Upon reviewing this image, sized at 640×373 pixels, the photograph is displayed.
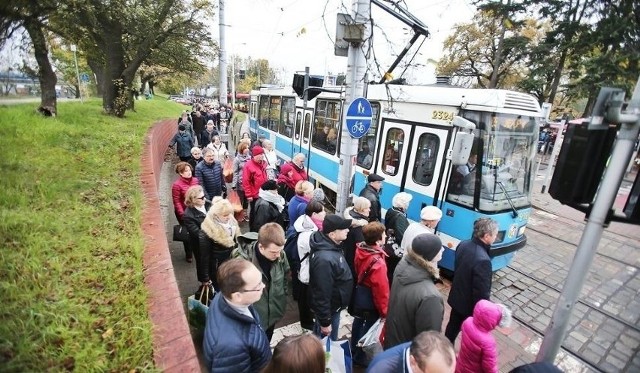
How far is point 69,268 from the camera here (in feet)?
9.13

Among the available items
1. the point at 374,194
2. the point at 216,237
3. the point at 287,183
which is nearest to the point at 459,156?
the point at 374,194

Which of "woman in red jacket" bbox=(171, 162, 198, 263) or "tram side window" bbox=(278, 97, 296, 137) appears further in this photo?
"tram side window" bbox=(278, 97, 296, 137)

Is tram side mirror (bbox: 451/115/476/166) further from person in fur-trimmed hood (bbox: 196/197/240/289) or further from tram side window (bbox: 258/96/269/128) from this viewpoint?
tram side window (bbox: 258/96/269/128)

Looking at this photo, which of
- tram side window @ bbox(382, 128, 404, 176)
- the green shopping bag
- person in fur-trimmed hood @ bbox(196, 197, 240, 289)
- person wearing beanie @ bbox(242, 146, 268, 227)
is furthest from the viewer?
tram side window @ bbox(382, 128, 404, 176)

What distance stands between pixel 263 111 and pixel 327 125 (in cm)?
619

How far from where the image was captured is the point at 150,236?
3.69 m

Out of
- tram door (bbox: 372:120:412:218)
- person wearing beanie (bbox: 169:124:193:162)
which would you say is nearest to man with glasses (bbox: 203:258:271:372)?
tram door (bbox: 372:120:412:218)

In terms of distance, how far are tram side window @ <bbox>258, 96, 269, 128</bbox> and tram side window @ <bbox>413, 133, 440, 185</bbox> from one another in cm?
899

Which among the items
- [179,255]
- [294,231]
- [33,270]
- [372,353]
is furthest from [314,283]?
[179,255]

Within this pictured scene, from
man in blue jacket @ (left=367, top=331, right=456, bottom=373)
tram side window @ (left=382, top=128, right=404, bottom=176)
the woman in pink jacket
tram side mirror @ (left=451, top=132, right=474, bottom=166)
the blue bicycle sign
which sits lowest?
the woman in pink jacket

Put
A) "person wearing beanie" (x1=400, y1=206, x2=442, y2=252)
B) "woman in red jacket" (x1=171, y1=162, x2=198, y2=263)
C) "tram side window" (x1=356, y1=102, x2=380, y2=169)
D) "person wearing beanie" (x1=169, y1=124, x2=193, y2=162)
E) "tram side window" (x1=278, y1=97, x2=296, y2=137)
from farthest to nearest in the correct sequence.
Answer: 1. "tram side window" (x1=278, y1=97, x2=296, y2=137)
2. "person wearing beanie" (x1=169, y1=124, x2=193, y2=162)
3. "tram side window" (x1=356, y1=102, x2=380, y2=169)
4. "woman in red jacket" (x1=171, y1=162, x2=198, y2=263)
5. "person wearing beanie" (x1=400, y1=206, x2=442, y2=252)

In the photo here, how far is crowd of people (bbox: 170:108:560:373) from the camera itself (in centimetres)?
199

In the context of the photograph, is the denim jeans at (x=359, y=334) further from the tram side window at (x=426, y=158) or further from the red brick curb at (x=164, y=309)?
the tram side window at (x=426, y=158)

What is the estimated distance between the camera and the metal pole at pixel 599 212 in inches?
81.0
